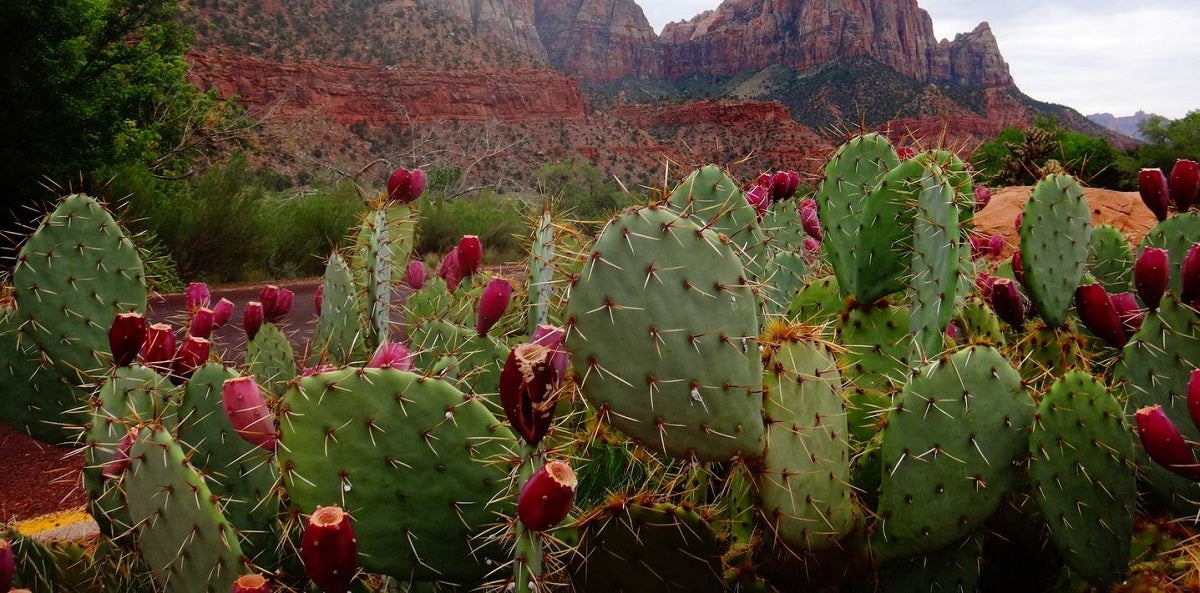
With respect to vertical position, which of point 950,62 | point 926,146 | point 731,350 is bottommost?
point 731,350

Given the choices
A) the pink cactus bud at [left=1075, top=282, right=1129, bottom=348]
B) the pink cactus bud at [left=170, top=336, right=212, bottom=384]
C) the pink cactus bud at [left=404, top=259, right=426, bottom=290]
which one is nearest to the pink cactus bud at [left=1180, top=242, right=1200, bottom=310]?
the pink cactus bud at [left=1075, top=282, right=1129, bottom=348]

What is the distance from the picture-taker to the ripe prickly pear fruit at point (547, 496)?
3.04 feet

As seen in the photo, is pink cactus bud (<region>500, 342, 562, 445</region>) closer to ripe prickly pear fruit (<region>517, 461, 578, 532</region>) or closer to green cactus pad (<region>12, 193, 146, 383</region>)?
ripe prickly pear fruit (<region>517, 461, 578, 532</region>)

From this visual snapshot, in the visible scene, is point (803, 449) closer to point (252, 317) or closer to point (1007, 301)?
point (1007, 301)

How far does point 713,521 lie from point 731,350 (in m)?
0.59

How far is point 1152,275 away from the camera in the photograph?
2.04 metres

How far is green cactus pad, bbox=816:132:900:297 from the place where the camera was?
2.68 m

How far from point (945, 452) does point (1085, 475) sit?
0.32 m

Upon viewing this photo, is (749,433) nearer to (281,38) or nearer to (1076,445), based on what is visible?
(1076,445)

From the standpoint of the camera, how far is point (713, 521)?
5.95 feet

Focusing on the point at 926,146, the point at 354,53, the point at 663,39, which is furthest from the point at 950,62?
the point at 926,146

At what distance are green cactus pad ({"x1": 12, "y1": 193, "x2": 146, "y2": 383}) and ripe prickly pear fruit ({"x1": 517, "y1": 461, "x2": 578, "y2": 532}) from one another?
208 centimetres

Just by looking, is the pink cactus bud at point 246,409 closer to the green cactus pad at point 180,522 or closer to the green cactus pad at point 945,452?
the green cactus pad at point 180,522

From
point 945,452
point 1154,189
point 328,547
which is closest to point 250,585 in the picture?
point 328,547
